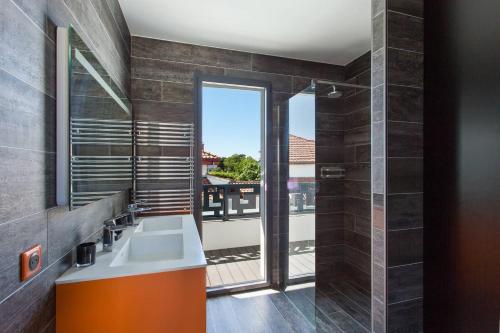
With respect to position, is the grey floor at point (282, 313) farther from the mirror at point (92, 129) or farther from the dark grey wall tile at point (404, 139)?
the dark grey wall tile at point (404, 139)

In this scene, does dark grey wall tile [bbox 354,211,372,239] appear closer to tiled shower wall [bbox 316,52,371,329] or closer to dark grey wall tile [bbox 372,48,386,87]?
tiled shower wall [bbox 316,52,371,329]

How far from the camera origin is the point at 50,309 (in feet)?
3.24

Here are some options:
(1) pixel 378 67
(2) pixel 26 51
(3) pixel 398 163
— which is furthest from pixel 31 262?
(1) pixel 378 67

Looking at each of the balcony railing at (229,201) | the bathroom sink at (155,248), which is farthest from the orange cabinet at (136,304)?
the balcony railing at (229,201)

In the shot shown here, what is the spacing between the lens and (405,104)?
139 centimetres

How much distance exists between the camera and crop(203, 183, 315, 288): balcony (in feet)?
8.77

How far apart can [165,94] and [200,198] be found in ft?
3.70

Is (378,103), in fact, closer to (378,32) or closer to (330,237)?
(378,32)

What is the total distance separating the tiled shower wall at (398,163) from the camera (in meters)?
1.37

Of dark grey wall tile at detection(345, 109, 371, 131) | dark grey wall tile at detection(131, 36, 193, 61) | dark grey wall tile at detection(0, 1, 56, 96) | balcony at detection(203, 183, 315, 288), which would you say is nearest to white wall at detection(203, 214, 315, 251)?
balcony at detection(203, 183, 315, 288)

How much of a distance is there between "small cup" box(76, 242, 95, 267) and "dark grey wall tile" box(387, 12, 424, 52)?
189 centimetres

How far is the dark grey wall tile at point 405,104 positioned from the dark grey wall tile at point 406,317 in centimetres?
105

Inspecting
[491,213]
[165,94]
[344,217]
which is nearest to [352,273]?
[344,217]

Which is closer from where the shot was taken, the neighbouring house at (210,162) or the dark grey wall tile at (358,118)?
the dark grey wall tile at (358,118)
